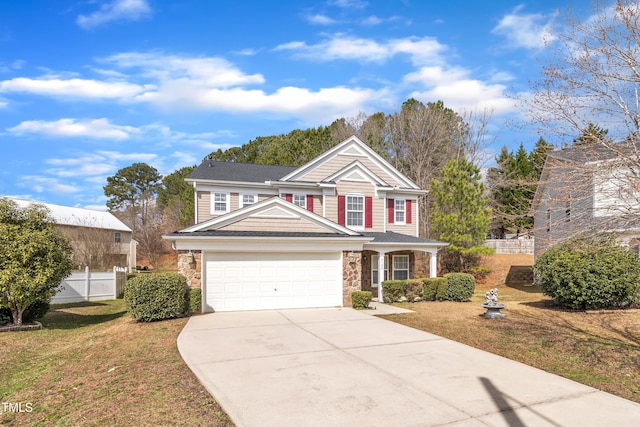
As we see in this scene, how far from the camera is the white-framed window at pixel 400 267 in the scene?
66.0ft

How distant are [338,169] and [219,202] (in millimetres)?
6246

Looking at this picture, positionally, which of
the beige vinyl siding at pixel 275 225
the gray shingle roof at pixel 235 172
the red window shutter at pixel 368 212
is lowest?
the beige vinyl siding at pixel 275 225

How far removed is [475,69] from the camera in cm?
1600

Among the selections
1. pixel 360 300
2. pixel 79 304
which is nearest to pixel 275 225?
→ pixel 360 300

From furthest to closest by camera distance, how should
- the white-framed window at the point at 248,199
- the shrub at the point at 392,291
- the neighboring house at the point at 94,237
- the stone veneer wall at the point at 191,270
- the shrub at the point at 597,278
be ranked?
1. the neighboring house at the point at 94,237
2. the white-framed window at the point at 248,199
3. the shrub at the point at 392,291
4. the shrub at the point at 597,278
5. the stone veneer wall at the point at 191,270

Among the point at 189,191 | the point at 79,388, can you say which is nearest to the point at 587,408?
the point at 79,388

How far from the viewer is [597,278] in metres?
13.5

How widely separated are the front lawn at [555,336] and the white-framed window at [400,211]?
19.8ft

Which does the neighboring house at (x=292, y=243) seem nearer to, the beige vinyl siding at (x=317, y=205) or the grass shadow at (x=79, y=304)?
the beige vinyl siding at (x=317, y=205)

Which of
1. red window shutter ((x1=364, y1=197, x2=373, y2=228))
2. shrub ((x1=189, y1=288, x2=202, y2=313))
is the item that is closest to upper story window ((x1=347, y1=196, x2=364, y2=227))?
red window shutter ((x1=364, y1=197, x2=373, y2=228))

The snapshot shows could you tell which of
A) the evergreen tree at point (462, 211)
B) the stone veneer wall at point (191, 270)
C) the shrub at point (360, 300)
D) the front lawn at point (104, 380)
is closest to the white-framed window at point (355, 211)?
the shrub at point (360, 300)

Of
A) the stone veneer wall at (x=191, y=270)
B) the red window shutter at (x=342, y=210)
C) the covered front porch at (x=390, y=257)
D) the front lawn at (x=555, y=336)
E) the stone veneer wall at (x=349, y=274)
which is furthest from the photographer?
the red window shutter at (x=342, y=210)

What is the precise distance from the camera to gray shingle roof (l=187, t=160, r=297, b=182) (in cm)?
2042

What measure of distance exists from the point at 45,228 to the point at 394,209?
15.2 meters
